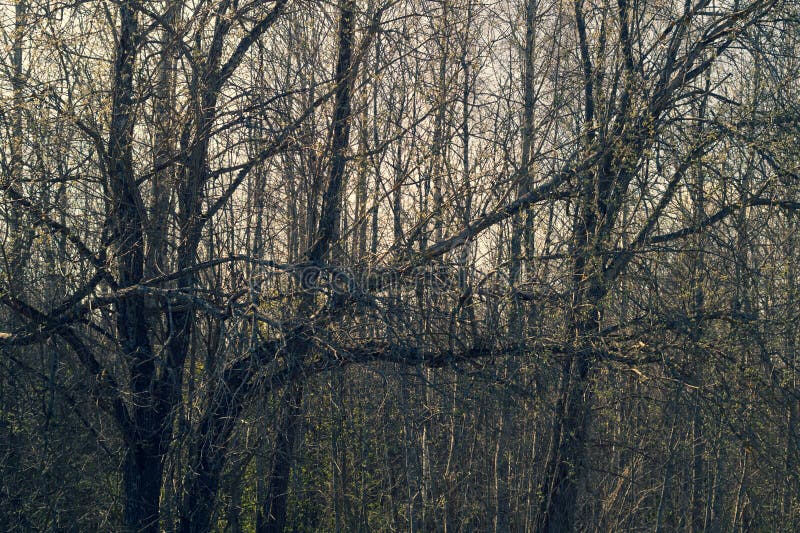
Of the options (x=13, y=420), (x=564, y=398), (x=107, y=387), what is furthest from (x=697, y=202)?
(x=13, y=420)

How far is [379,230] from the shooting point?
6.44 meters

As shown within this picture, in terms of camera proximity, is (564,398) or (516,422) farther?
(516,422)

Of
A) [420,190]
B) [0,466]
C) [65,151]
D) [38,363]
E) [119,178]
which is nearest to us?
[119,178]

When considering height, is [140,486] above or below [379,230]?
below

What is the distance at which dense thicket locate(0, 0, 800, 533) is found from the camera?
15.6ft

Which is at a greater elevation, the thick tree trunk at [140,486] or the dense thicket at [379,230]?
the dense thicket at [379,230]

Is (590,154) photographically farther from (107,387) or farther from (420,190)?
(107,387)

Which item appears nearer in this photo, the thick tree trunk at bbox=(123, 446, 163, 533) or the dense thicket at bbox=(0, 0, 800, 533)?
the dense thicket at bbox=(0, 0, 800, 533)

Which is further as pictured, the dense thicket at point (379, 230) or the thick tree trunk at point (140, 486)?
the thick tree trunk at point (140, 486)

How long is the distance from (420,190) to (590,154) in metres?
1.32

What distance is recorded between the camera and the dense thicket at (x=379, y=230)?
4.76 metres

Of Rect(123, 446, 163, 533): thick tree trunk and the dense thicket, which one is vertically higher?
the dense thicket

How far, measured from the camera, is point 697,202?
5.28m

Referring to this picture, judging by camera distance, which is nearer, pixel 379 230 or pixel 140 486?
pixel 140 486
